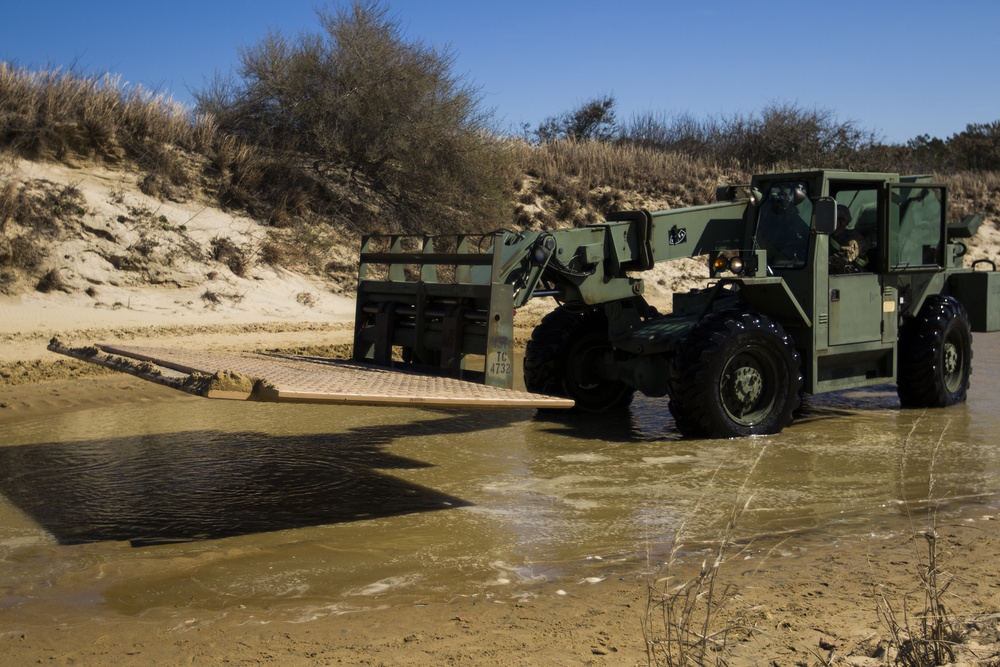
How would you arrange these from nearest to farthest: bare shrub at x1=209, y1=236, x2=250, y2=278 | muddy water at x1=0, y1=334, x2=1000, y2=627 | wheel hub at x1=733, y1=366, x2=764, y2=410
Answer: muddy water at x1=0, y1=334, x2=1000, y2=627, wheel hub at x1=733, y1=366, x2=764, y2=410, bare shrub at x1=209, y1=236, x2=250, y2=278

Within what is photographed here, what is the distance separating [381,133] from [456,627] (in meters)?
17.0

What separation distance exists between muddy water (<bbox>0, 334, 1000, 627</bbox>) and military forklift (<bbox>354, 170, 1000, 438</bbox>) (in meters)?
0.45

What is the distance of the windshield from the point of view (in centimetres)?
910

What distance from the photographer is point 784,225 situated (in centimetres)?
925

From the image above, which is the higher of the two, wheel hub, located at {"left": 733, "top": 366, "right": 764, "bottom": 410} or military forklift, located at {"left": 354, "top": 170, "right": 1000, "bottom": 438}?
military forklift, located at {"left": 354, "top": 170, "right": 1000, "bottom": 438}

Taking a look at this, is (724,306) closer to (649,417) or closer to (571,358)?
(649,417)

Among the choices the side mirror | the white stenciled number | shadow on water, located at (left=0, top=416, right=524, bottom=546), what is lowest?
shadow on water, located at (left=0, top=416, right=524, bottom=546)

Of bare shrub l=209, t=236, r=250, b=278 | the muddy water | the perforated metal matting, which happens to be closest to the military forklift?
the muddy water

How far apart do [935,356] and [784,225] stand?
213 cm

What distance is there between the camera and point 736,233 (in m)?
9.40

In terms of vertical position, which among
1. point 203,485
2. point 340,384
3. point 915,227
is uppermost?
point 915,227

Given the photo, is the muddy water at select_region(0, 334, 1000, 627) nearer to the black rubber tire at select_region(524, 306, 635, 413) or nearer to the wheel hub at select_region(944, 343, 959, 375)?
the black rubber tire at select_region(524, 306, 635, 413)

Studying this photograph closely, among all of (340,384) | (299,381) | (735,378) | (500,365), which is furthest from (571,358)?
(299,381)

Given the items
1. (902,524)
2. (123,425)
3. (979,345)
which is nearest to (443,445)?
(123,425)
